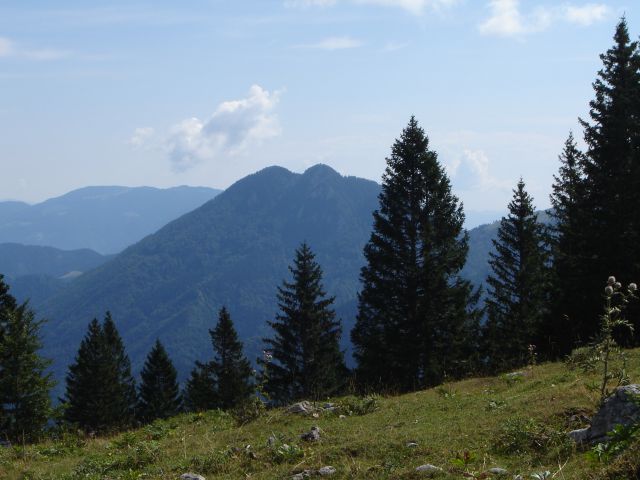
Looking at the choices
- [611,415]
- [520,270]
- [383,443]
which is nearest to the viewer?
A: [611,415]

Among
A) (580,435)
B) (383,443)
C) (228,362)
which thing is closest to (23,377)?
(228,362)

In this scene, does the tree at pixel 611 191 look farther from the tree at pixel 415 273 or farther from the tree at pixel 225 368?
the tree at pixel 225 368

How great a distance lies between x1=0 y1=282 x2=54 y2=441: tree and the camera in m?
31.0

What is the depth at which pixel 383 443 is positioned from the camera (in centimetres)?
846

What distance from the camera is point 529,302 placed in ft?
122

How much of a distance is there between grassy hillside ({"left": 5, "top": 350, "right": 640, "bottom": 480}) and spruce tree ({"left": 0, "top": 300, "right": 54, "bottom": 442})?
2035 centimetres

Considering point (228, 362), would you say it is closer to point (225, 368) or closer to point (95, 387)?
point (225, 368)

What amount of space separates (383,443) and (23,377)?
29.4 m

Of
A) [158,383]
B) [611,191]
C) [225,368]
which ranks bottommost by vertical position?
[158,383]

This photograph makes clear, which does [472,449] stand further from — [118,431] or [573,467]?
[118,431]

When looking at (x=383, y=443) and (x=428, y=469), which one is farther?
(x=383, y=443)

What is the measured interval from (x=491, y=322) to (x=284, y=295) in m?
17.8

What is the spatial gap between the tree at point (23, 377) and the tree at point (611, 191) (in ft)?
93.3

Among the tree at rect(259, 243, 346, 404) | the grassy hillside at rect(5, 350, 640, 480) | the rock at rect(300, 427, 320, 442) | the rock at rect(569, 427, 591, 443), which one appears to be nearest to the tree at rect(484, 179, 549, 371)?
the tree at rect(259, 243, 346, 404)
